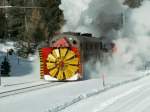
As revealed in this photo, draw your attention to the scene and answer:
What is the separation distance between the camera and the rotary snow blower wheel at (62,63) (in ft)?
106

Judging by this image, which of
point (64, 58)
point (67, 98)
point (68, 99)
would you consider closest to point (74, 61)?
point (64, 58)

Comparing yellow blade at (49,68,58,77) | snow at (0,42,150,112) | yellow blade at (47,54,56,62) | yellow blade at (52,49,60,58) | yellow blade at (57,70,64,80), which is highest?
yellow blade at (52,49,60,58)

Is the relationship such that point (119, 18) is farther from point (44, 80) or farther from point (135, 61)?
point (44, 80)

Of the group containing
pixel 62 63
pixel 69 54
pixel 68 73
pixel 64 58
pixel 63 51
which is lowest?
pixel 68 73

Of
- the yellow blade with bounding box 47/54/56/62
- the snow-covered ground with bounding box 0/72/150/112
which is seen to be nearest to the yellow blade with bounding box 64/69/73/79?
the yellow blade with bounding box 47/54/56/62

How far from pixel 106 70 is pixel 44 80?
26.1 ft

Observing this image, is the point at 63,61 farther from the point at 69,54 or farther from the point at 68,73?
the point at 68,73

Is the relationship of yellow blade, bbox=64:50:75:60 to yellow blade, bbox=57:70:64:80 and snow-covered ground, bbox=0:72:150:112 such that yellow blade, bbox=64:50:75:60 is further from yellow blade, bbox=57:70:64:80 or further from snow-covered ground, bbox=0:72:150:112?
snow-covered ground, bbox=0:72:150:112

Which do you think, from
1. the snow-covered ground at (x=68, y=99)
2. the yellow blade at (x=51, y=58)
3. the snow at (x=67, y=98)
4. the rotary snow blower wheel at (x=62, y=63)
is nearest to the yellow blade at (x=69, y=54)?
the rotary snow blower wheel at (x=62, y=63)

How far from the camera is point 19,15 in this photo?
7881cm

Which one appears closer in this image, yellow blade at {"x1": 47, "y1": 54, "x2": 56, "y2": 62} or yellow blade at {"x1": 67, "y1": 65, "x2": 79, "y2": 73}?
yellow blade at {"x1": 67, "y1": 65, "x2": 79, "y2": 73}

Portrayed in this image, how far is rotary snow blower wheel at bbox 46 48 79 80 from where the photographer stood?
3222cm

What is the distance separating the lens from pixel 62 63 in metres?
32.4

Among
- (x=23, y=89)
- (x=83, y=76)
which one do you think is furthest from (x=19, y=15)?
(x=23, y=89)
